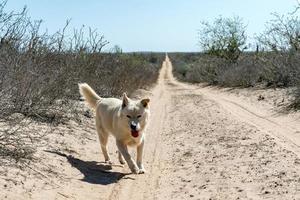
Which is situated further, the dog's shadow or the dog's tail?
the dog's tail

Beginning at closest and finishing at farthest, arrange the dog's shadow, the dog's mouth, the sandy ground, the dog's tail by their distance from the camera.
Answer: the sandy ground, the dog's shadow, the dog's mouth, the dog's tail

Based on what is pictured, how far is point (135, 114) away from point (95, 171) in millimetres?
1302

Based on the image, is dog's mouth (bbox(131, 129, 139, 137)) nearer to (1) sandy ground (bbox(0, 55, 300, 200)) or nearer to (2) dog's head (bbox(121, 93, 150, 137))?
(2) dog's head (bbox(121, 93, 150, 137))

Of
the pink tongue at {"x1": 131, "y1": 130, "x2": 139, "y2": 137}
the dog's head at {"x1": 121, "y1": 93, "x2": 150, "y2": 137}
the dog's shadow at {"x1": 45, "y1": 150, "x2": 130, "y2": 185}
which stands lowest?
the dog's shadow at {"x1": 45, "y1": 150, "x2": 130, "y2": 185}

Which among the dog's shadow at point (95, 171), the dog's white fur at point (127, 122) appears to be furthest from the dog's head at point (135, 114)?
the dog's shadow at point (95, 171)

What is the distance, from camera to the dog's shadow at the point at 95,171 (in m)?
8.95

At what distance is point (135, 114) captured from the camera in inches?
364

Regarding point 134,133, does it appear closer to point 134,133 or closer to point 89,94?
point 134,133

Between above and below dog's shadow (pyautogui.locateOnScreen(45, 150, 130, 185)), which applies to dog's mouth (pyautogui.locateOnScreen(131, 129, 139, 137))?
above

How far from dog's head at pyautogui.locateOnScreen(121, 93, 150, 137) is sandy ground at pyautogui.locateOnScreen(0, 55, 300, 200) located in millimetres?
839

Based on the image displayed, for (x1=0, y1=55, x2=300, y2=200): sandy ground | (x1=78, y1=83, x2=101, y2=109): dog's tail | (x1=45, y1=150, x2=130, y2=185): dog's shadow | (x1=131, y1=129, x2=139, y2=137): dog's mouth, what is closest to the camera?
(x1=0, y1=55, x2=300, y2=200): sandy ground

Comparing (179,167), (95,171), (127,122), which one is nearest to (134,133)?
(127,122)

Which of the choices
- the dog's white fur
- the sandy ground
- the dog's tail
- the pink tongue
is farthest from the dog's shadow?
the dog's tail

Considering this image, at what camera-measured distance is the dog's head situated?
920 centimetres
